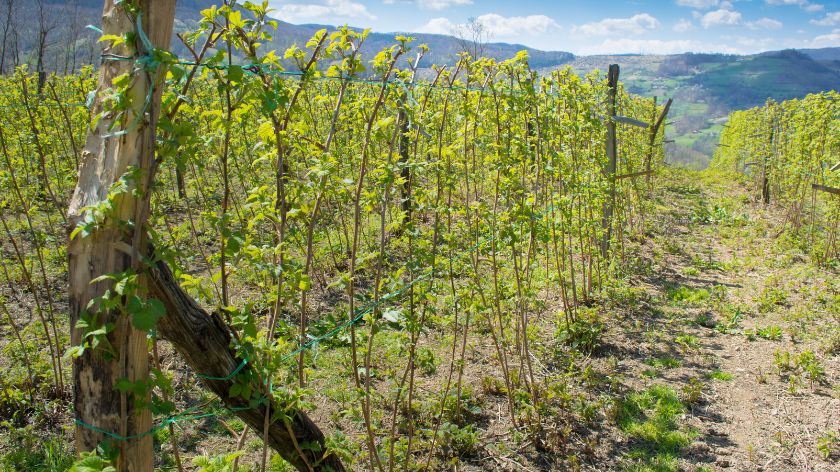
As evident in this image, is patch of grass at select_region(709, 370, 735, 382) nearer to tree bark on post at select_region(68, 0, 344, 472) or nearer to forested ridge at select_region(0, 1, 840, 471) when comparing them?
forested ridge at select_region(0, 1, 840, 471)

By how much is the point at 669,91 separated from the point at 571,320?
620ft

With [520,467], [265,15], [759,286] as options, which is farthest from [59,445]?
[759,286]

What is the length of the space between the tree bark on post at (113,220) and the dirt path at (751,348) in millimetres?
3652

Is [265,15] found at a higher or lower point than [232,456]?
higher

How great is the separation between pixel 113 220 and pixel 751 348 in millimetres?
5937

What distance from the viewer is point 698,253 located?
8820 millimetres

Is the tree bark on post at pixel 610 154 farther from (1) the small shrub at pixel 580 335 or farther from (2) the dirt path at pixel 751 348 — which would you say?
(1) the small shrub at pixel 580 335

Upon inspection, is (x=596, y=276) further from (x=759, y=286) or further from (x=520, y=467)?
→ (x=520, y=467)

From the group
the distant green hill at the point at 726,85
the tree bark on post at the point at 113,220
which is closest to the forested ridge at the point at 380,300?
the tree bark on post at the point at 113,220

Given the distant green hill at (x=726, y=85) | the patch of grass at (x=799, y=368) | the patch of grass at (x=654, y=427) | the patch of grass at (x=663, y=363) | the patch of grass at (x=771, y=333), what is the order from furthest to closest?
the distant green hill at (x=726, y=85)
the patch of grass at (x=771, y=333)
the patch of grass at (x=663, y=363)
the patch of grass at (x=799, y=368)
the patch of grass at (x=654, y=427)

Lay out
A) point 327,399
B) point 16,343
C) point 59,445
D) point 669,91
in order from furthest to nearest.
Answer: point 669,91 < point 16,343 < point 327,399 < point 59,445

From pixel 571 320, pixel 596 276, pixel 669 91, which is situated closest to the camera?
pixel 571 320

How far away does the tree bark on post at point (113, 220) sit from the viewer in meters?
1.53

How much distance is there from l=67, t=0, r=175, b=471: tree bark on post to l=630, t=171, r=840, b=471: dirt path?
3652 mm
